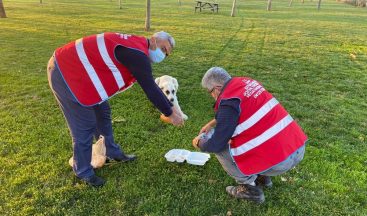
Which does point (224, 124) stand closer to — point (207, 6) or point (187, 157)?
point (187, 157)

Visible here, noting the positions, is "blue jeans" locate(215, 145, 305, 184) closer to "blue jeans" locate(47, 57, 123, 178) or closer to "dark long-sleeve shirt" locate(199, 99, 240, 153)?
"dark long-sleeve shirt" locate(199, 99, 240, 153)

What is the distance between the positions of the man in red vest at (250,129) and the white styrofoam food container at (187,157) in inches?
36.9

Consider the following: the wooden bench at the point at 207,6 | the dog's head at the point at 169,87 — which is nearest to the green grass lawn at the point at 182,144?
the dog's head at the point at 169,87

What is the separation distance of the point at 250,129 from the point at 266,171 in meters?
0.51

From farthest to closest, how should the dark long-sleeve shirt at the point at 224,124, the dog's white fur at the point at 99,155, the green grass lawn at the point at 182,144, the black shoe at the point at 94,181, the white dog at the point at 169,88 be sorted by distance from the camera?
1. the white dog at the point at 169,88
2. the dog's white fur at the point at 99,155
3. the black shoe at the point at 94,181
4. the green grass lawn at the point at 182,144
5. the dark long-sleeve shirt at the point at 224,124

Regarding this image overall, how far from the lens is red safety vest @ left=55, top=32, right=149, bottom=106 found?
327 cm

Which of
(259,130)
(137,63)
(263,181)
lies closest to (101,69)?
(137,63)

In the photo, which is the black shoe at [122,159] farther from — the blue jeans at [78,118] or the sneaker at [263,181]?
the sneaker at [263,181]

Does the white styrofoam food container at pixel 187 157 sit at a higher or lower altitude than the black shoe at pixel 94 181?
higher

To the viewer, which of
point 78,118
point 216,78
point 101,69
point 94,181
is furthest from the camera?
point 94,181

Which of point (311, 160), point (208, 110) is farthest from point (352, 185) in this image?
point (208, 110)

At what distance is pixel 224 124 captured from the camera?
3.10 metres

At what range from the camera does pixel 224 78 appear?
3.21 meters

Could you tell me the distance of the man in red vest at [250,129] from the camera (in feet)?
10.1
